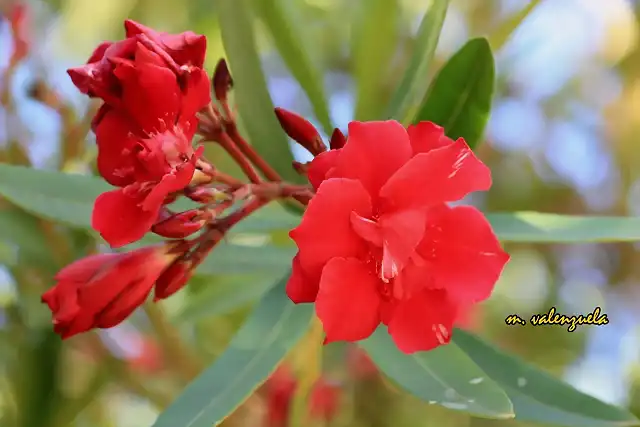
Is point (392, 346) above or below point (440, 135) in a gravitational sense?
below

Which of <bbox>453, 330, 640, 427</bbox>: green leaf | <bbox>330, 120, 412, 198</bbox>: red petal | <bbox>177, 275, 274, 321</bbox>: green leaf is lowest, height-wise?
<bbox>177, 275, 274, 321</bbox>: green leaf

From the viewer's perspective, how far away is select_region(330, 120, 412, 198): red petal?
0.54m

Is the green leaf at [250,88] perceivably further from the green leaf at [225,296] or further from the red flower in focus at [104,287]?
the green leaf at [225,296]

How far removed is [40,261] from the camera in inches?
42.5

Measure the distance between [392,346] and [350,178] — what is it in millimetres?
309

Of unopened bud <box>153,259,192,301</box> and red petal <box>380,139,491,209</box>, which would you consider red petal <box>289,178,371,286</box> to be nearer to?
red petal <box>380,139,491,209</box>

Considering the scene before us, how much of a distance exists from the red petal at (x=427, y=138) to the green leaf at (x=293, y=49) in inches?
13.6

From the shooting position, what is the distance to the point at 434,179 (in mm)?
541

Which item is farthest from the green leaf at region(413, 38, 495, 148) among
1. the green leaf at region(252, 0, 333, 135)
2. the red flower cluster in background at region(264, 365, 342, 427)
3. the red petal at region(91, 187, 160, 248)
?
the red flower cluster in background at region(264, 365, 342, 427)

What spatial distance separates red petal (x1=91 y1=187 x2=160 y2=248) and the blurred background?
48 cm

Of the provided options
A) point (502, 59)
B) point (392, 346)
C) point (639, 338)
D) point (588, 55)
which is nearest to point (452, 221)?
point (392, 346)

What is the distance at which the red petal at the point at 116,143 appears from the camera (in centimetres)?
55

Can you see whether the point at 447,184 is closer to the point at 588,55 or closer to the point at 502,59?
the point at 502,59

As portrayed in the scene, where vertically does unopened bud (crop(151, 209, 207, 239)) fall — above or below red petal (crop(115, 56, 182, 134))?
below
